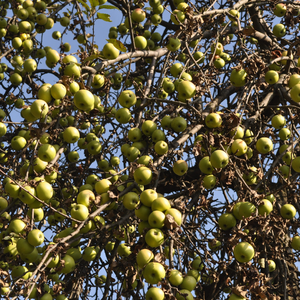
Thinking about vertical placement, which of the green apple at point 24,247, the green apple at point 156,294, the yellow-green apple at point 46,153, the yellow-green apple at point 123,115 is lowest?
the green apple at point 24,247

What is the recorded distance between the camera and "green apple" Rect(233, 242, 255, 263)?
2059 mm

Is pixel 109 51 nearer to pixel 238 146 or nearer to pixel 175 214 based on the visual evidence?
pixel 238 146

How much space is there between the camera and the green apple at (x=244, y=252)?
6.75 feet

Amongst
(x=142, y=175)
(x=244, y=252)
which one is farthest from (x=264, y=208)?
(x=142, y=175)

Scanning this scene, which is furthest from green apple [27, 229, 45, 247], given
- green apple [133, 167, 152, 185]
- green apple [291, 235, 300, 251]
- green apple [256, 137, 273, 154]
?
green apple [291, 235, 300, 251]

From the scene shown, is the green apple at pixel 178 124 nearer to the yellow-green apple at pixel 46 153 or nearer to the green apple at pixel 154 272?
the yellow-green apple at pixel 46 153

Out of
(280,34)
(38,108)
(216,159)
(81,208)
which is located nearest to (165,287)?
(81,208)

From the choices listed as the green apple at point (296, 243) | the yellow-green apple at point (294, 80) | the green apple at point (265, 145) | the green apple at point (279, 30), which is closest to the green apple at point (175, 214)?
the green apple at point (265, 145)

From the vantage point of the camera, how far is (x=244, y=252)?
81.1 inches

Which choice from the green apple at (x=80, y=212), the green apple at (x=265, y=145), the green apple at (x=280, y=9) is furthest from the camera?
the green apple at (x=280, y=9)

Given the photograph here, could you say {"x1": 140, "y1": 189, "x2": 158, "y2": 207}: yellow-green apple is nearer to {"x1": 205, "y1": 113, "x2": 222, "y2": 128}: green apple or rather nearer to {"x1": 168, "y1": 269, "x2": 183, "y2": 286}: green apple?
{"x1": 168, "y1": 269, "x2": 183, "y2": 286}: green apple

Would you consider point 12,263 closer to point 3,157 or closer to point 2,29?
point 3,157

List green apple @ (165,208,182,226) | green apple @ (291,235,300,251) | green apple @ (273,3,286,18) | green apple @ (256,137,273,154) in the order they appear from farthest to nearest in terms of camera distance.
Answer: green apple @ (273,3,286,18)
green apple @ (291,235,300,251)
green apple @ (256,137,273,154)
green apple @ (165,208,182,226)

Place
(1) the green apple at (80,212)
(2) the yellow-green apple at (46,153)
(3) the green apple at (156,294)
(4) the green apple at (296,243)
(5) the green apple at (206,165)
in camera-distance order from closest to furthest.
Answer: (3) the green apple at (156,294)
(1) the green apple at (80,212)
(2) the yellow-green apple at (46,153)
(5) the green apple at (206,165)
(4) the green apple at (296,243)
